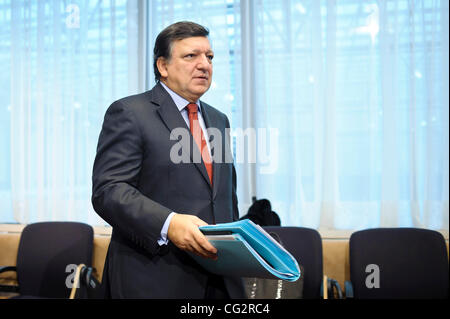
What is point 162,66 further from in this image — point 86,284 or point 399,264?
point 399,264

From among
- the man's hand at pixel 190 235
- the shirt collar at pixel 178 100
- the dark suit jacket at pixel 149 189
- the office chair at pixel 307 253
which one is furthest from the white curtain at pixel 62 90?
the man's hand at pixel 190 235

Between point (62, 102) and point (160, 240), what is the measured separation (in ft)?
8.41

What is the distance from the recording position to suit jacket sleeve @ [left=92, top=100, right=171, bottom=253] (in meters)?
1.02

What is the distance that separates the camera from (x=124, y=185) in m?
1.06

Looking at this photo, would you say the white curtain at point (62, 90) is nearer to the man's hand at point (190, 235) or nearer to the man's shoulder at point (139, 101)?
the man's shoulder at point (139, 101)

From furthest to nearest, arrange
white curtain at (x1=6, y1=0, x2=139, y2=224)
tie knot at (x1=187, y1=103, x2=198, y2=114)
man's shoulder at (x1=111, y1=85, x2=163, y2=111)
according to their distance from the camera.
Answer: white curtain at (x1=6, y1=0, x2=139, y2=224), tie knot at (x1=187, y1=103, x2=198, y2=114), man's shoulder at (x1=111, y1=85, x2=163, y2=111)

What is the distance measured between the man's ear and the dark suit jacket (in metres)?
0.13

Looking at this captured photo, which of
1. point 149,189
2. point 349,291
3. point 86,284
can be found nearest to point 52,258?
point 86,284

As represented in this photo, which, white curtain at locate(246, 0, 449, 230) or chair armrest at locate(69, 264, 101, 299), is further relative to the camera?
white curtain at locate(246, 0, 449, 230)

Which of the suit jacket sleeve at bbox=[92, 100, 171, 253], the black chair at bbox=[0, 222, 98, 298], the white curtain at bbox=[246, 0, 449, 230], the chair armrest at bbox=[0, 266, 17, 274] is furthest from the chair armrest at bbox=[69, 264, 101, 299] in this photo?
the suit jacket sleeve at bbox=[92, 100, 171, 253]

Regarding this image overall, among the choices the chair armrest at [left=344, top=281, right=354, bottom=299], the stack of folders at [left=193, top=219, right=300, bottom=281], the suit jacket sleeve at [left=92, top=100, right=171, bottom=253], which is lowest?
the chair armrest at [left=344, top=281, right=354, bottom=299]


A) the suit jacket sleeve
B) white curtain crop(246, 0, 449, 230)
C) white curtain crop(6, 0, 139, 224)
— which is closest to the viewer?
the suit jacket sleeve

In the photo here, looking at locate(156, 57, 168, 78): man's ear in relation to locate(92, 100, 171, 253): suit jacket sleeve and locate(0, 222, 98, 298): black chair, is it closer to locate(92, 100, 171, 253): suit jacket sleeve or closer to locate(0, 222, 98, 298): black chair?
locate(92, 100, 171, 253): suit jacket sleeve

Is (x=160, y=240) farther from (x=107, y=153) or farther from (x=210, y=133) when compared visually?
(x=210, y=133)
